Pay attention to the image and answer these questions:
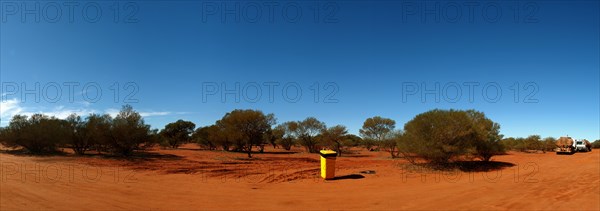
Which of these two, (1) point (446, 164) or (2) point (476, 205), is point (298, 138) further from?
(2) point (476, 205)

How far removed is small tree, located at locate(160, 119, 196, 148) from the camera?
197 ft

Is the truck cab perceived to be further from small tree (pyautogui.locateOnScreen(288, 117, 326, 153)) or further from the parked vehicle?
small tree (pyautogui.locateOnScreen(288, 117, 326, 153))

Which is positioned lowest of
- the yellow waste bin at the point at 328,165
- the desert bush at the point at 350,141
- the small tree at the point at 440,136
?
the desert bush at the point at 350,141

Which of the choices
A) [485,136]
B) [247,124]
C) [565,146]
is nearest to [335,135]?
[247,124]

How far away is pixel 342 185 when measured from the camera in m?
12.0

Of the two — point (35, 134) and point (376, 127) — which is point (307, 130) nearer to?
point (376, 127)

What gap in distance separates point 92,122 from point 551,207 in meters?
34.4

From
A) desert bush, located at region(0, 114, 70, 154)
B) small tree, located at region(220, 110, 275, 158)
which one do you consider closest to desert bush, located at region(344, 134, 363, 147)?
small tree, located at region(220, 110, 275, 158)

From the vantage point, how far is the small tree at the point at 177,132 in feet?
197

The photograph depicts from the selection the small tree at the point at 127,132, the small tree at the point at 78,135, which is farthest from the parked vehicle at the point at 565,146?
the small tree at the point at 78,135

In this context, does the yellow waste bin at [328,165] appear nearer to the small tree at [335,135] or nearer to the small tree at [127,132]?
the small tree at [127,132]

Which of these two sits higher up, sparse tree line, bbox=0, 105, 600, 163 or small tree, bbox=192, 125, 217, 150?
sparse tree line, bbox=0, 105, 600, 163

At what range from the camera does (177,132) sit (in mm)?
61906

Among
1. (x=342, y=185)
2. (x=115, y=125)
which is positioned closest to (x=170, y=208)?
Result: (x=342, y=185)
